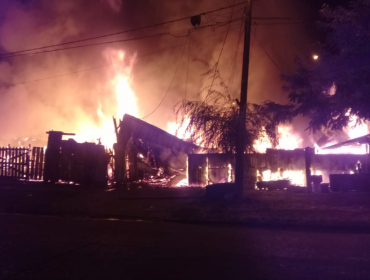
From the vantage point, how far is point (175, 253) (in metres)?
6.70

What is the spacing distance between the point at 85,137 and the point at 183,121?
84.4 ft

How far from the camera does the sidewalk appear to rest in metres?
10.1

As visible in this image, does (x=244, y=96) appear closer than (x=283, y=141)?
Yes

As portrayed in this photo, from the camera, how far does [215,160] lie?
1781 centimetres

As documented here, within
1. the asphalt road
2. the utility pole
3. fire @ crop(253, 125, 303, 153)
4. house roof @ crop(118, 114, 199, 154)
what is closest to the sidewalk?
the asphalt road

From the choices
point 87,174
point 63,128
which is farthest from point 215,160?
point 63,128

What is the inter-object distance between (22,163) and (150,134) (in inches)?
256

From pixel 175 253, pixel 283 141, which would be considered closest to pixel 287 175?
pixel 175 253

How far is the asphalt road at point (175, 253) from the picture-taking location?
5.59 meters

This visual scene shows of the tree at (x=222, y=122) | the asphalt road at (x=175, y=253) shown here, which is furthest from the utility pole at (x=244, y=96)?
the asphalt road at (x=175, y=253)

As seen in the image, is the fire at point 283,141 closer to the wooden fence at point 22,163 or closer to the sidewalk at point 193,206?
the sidewalk at point 193,206

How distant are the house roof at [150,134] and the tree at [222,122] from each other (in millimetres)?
4832

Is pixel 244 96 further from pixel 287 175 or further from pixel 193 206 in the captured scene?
pixel 287 175

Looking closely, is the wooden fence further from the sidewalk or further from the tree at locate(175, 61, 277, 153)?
the tree at locate(175, 61, 277, 153)
